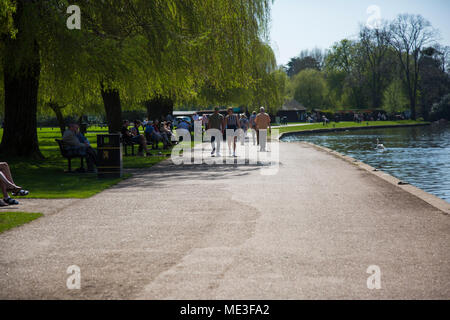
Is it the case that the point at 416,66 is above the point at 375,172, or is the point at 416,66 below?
above

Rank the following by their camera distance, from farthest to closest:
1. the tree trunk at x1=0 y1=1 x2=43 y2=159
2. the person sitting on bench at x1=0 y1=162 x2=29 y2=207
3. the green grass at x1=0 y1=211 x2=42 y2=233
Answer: the tree trunk at x1=0 y1=1 x2=43 y2=159, the person sitting on bench at x1=0 y1=162 x2=29 y2=207, the green grass at x1=0 y1=211 x2=42 y2=233

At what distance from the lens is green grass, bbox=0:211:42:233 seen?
8.36 meters

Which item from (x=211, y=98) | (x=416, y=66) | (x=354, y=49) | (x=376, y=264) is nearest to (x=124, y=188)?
(x=376, y=264)

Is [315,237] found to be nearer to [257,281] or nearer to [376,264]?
[376,264]

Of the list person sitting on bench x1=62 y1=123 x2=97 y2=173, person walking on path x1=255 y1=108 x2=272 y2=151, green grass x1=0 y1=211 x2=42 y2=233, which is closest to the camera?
green grass x1=0 y1=211 x2=42 y2=233

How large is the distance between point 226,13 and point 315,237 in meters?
14.7

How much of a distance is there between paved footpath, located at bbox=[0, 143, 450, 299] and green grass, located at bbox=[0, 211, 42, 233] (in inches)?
8.0

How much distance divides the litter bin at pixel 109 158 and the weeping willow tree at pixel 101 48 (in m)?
2.32

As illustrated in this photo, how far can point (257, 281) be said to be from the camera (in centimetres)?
545

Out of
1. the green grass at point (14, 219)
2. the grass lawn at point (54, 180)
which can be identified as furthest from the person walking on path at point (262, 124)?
the green grass at point (14, 219)
